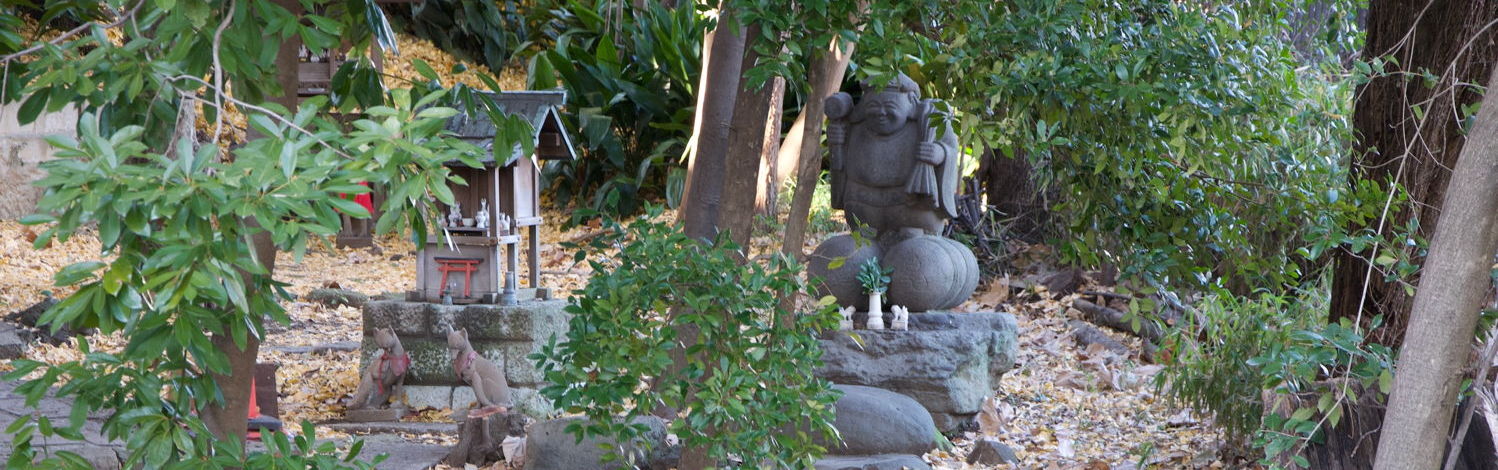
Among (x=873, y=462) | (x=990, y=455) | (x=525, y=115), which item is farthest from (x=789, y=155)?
(x=873, y=462)

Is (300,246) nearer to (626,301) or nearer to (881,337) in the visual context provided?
(626,301)

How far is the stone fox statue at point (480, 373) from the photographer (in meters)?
5.20

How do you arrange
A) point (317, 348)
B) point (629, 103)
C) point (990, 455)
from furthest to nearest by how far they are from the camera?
point (629, 103), point (317, 348), point (990, 455)

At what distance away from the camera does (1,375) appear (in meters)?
1.86

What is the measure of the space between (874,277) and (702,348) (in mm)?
2488

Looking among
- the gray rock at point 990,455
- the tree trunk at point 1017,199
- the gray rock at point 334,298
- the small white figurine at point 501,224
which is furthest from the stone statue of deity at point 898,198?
the gray rock at point 334,298

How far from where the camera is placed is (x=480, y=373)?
5.24 m

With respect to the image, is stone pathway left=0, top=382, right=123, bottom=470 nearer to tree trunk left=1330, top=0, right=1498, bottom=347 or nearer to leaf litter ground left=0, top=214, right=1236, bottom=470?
leaf litter ground left=0, top=214, right=1236, bottom=470

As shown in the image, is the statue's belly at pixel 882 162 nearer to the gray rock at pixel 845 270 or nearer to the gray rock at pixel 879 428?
the gray rock at pixel 845 270

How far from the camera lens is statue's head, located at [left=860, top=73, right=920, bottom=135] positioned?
17.5 feet

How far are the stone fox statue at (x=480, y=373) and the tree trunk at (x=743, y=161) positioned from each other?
1.95 metres

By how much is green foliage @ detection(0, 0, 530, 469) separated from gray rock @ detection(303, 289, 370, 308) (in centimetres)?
605

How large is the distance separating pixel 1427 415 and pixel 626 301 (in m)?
1.71

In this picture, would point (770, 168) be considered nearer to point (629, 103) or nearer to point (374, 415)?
point (629, 103)
